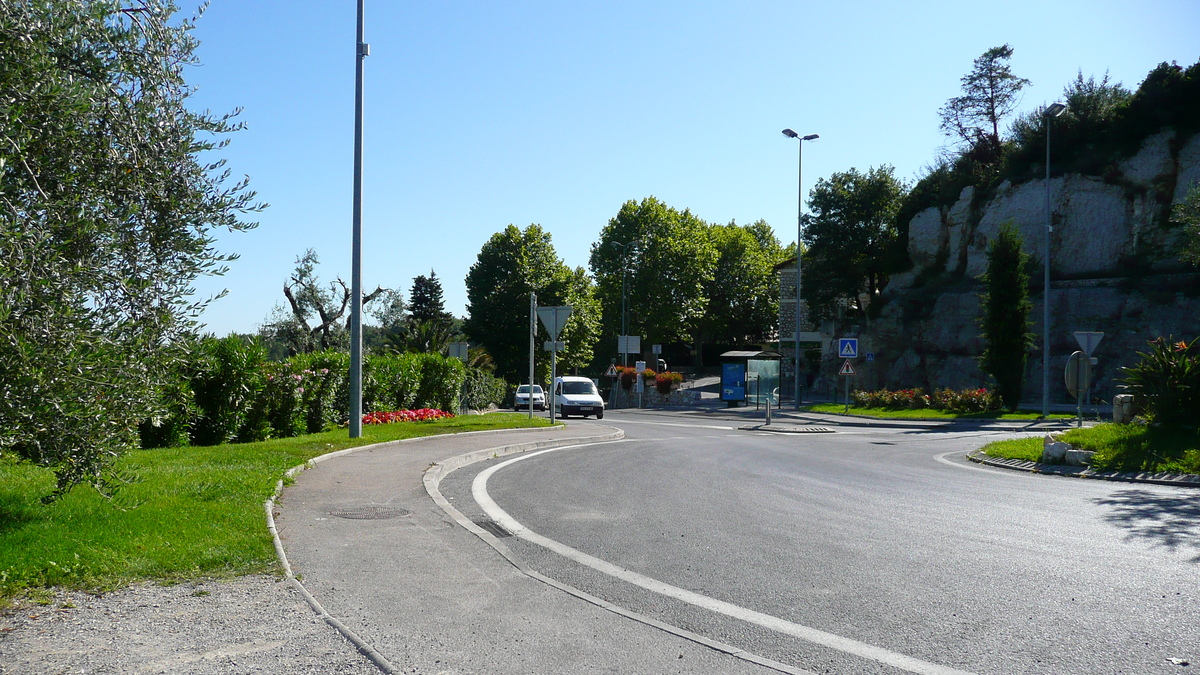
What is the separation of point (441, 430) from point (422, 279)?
72.2m

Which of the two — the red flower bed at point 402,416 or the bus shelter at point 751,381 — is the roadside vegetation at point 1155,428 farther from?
the bus shelter at point 751,381

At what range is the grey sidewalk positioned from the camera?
4.38 m

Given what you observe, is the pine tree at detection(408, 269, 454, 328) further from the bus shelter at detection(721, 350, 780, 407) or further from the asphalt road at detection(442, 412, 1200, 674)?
the asphalt road at detection(442, 412, 1200, 674)

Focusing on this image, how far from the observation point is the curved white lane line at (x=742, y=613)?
4.34 metres

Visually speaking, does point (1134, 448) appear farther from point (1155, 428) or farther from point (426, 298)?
point (426, 298)

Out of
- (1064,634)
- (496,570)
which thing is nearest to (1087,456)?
(1064,634)

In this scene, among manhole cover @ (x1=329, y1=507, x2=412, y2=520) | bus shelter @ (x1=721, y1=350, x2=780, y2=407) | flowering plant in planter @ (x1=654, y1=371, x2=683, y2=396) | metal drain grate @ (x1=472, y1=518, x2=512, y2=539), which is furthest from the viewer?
flowering plant in planter @ (x1=654, y1=371, x2=683, y2=396)

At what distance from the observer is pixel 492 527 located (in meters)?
8.16

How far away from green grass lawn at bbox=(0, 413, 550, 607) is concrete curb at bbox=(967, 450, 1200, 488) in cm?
1202

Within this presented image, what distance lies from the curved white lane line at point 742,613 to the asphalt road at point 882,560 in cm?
2

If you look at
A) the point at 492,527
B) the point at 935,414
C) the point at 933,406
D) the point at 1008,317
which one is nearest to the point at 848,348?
the point at 935,414

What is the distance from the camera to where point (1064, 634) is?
4.80m

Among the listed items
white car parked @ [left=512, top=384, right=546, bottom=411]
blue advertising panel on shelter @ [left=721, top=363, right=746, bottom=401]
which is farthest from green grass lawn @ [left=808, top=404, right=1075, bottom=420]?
white car parked @ [left=512, top=384, right=546, bottom=411]

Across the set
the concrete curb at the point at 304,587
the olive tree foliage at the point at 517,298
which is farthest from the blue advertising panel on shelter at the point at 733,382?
the concrete curb at the point at 304,587
